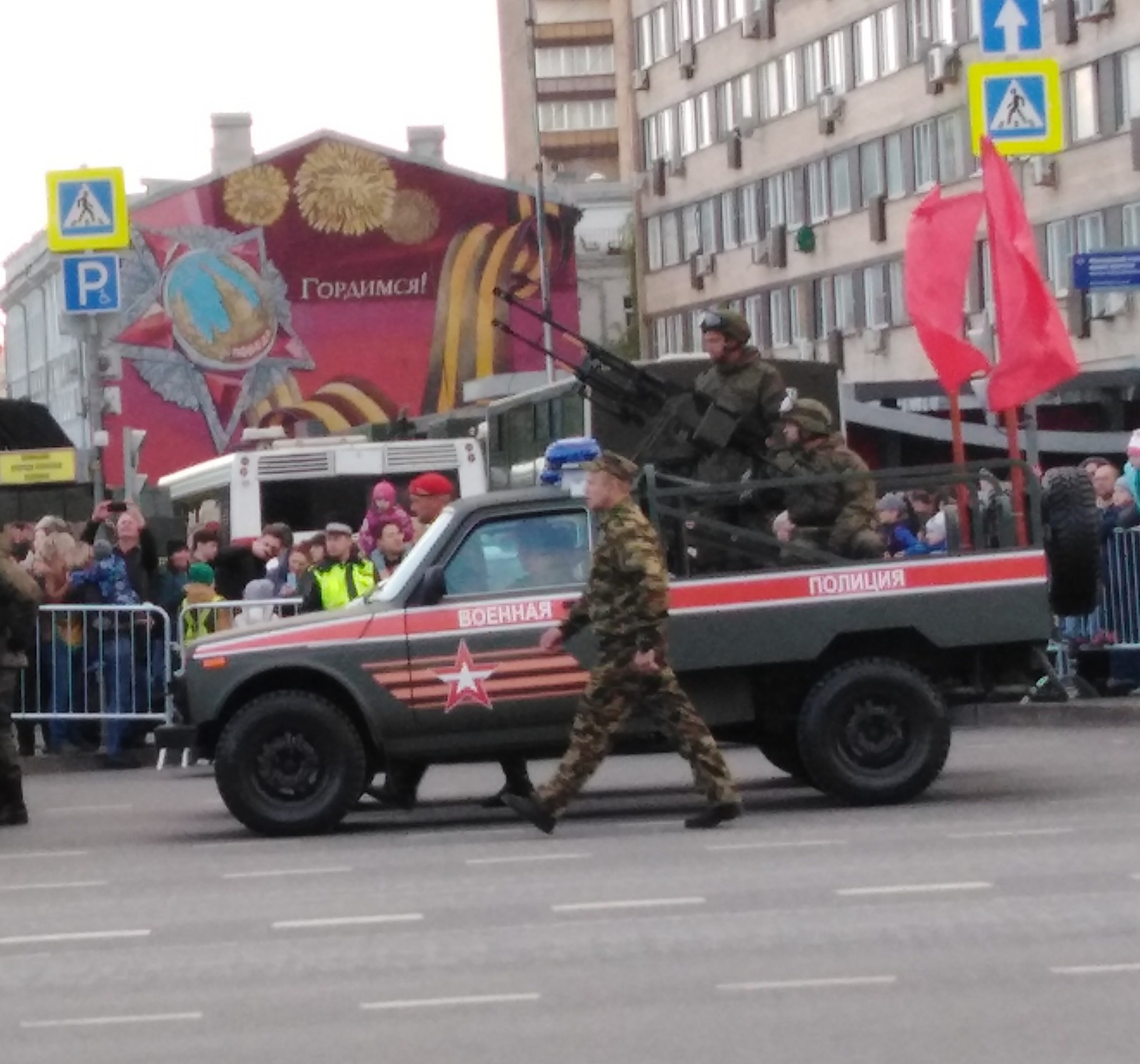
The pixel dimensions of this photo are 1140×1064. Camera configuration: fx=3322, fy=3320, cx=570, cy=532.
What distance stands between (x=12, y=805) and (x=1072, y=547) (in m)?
5.86

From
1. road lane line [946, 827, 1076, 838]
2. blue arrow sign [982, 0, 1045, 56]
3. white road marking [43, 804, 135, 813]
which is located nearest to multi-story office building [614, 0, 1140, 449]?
blue arrow sign [982, 0, 1045, 56]

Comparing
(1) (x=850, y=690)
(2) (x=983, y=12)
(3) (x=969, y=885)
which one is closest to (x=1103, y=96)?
(2) (x=983, y=12)

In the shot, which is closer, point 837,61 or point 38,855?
point 38,855

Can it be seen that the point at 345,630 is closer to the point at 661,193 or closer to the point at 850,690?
the point at 850,690

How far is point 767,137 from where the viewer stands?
72938 millimetres

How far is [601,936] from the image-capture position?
11.2 metres

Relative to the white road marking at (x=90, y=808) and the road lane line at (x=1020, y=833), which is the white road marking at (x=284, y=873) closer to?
the road lane line at (x=1020, y=833)

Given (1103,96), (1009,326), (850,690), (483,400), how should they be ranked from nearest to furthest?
(850,690) < (1009,326) < (1103,96) < (483,400)

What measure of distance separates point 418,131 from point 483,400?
944 inches

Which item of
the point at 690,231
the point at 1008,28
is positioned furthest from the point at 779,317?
the point at 1008,28

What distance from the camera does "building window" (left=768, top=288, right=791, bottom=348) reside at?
72.1 metres

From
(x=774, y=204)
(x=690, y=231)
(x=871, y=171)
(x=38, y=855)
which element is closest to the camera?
(x=38, y=855)

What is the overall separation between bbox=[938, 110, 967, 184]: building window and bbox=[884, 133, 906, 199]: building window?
2057mm

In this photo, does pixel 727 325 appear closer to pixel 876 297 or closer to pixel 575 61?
pixel 876 297
